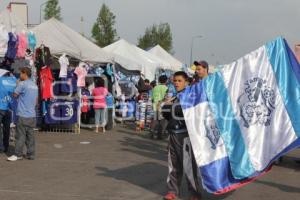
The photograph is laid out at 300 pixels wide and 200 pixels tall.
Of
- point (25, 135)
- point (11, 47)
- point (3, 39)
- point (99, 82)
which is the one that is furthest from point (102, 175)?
point (99, 82)

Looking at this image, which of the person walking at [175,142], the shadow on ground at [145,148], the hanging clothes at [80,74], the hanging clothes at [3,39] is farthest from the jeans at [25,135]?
the hanging clothes at [80,74]

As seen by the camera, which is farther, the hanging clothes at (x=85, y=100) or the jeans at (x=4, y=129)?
the hanging clothes at (x=85, y=100)

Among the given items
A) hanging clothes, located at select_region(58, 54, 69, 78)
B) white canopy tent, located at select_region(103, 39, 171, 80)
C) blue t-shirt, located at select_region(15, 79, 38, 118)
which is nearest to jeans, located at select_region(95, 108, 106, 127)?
hanging clothes, located at select_region(58, 54, 69, 78)

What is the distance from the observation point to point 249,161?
6918mm

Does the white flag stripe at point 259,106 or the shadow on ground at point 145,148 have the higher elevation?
the white flag stripe at point 259,106

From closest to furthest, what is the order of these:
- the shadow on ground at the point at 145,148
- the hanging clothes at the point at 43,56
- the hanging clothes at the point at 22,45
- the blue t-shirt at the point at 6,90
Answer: the blue t-shirt at the point at 6,90, the shadow on ground at the point at 145,148, the hanging clothes at the point at 22,45, the hanging clothes at the point at 43,56

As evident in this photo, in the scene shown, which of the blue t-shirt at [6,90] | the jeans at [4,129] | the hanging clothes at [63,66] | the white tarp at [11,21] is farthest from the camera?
the hanging clothes at [63,66]

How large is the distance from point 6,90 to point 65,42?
651cm

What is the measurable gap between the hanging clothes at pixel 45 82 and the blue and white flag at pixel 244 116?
8.87 m

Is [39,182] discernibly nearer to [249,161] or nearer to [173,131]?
[173,131]

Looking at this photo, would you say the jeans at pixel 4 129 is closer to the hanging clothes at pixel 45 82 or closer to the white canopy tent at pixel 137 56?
the hanging clothes at pixel 45 82

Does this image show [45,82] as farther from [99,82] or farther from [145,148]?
[145,148]

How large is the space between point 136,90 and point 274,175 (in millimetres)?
12770

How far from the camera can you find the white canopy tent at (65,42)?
16.7 m
